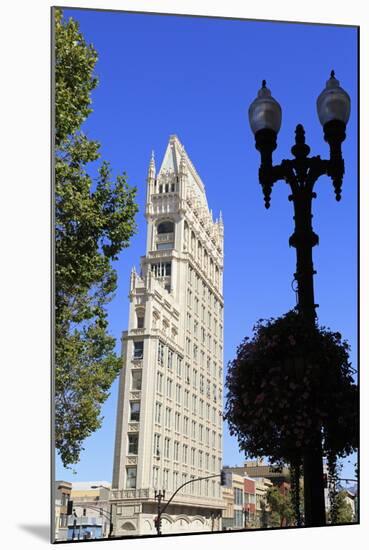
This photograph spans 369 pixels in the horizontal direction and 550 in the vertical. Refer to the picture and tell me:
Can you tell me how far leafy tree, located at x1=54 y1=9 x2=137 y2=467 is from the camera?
24.2 feet

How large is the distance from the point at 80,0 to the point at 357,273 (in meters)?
4.48

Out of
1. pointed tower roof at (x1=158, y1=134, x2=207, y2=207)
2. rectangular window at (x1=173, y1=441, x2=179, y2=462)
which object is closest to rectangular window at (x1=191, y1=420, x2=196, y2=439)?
rectangular window at (x1=173, y1=441, x2=179, y2=462)

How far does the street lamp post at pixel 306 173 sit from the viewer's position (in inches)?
248

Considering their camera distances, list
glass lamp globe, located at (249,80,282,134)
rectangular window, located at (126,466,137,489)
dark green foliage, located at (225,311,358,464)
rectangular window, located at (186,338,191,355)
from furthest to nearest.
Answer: rectangular window, located at (186,338,191,355) → rectangular window, located at (126,466,137,489) → dark green foliage, located at (225,311,358,464) → glass lamp globe, located at (249,80,282,134)

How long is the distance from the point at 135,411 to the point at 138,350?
64cm

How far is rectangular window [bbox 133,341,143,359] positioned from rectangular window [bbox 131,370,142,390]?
0.16 m

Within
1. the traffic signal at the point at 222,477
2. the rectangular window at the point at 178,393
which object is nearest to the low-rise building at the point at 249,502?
the traffic signal at the point at 222,477

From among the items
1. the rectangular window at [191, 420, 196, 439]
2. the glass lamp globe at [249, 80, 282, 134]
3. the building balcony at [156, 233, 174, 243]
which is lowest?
the rectangular window at [191, 420, 196, 439]

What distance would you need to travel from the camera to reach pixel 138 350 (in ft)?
24.8

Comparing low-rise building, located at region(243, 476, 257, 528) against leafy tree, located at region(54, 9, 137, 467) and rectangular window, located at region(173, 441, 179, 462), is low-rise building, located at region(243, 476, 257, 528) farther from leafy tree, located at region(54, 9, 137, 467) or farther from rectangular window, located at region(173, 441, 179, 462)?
leafy tree, located at region(54, 9, 137, 467)

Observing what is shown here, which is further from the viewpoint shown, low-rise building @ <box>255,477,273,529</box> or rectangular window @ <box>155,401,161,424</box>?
low-rise building @ <box>255,477,273,529</box>

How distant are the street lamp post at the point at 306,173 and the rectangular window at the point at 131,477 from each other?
1.70m

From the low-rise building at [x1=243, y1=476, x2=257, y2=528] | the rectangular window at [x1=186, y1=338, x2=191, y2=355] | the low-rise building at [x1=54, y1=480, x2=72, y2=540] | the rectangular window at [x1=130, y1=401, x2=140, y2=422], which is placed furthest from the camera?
the rectangular window at [x1=186, y1=338, x2=191, y2=355]

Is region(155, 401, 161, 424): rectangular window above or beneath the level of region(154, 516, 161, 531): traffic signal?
above
